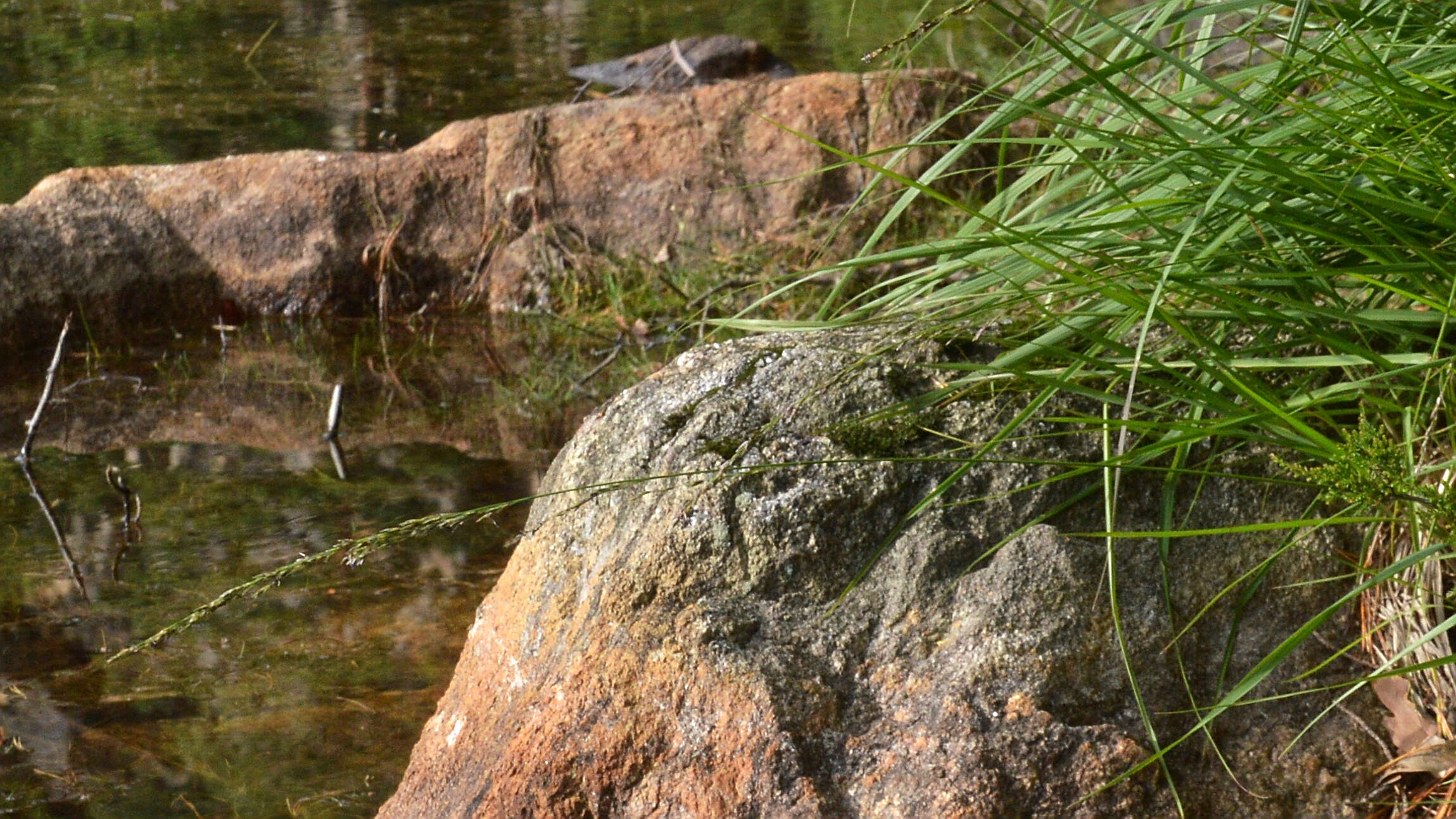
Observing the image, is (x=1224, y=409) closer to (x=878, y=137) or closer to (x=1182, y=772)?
(x=1182, y=772)

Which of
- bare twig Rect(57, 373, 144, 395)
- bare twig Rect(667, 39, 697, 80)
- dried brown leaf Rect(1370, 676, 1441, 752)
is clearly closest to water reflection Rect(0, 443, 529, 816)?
bare twig Rect(57, 373, 144, 395)

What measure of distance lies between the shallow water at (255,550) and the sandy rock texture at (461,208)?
0.25 m

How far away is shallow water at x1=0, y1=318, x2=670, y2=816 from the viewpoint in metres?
2.81

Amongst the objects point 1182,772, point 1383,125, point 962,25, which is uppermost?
point 1383,125

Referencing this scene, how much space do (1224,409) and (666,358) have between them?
3.42 meters

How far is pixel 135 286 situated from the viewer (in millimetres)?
5871

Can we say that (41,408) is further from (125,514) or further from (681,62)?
(681,62)

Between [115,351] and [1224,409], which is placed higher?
[1224,409]

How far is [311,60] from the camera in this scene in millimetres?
10336

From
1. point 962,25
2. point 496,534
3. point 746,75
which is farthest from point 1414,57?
point 962,25

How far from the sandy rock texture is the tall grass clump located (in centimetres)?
394

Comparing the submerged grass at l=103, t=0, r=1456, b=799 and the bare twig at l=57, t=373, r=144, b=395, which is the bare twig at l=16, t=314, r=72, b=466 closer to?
the bare twig at l=57, t=373, r=144, b=395

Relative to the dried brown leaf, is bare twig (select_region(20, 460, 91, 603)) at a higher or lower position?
lower

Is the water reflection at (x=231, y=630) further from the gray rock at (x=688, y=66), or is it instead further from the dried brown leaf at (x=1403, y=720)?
the gray rock at (x=688, y=66)
